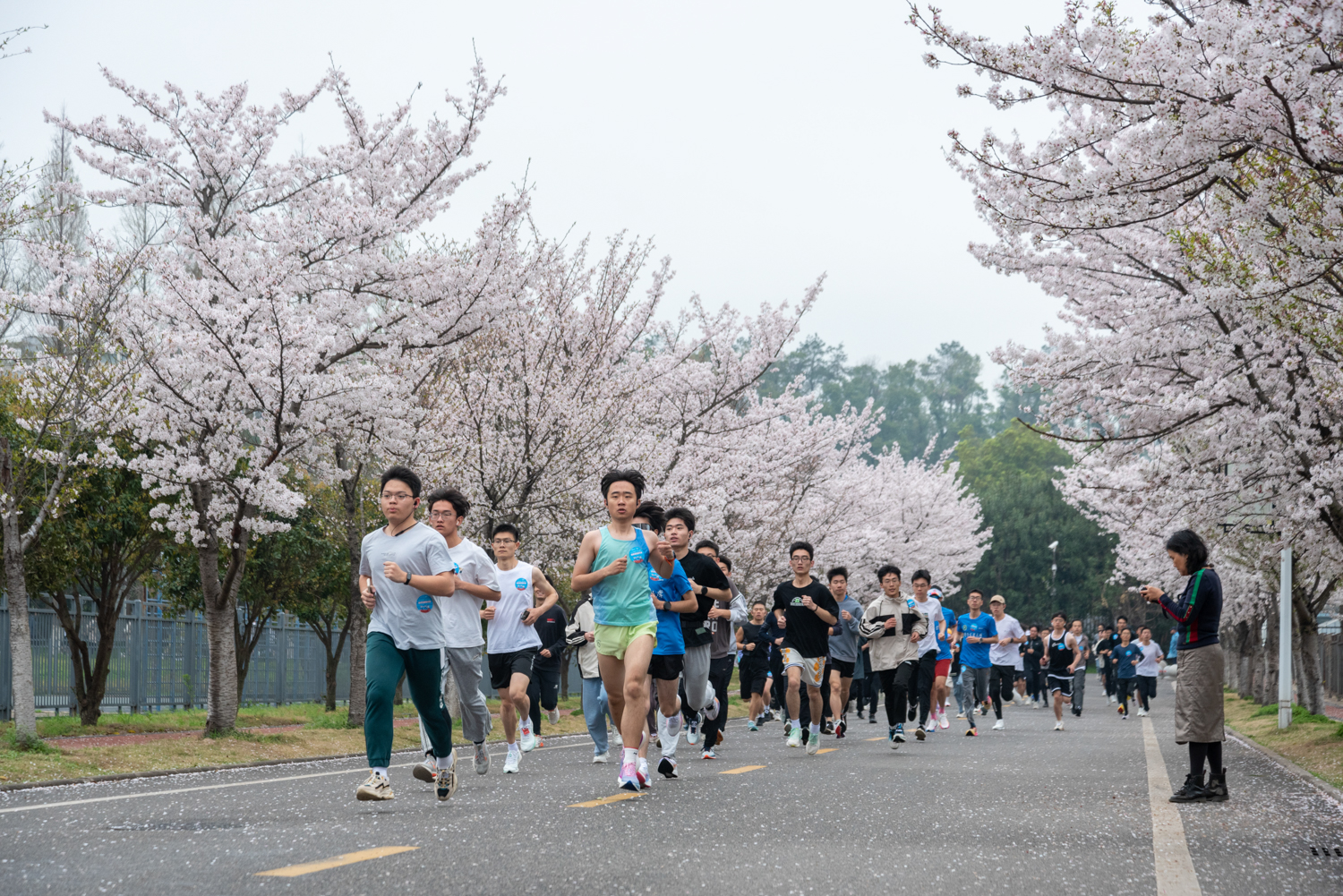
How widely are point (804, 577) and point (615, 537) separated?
444cm

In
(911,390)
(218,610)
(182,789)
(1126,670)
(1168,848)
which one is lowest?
(1126,670)

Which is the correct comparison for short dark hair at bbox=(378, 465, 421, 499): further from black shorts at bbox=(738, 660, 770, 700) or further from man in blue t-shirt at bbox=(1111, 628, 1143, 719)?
man in blue t-shirt at bbox=(1111, 628, 1143, 719)

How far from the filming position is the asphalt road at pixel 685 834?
Result: 18.0ft

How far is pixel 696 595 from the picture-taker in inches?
425

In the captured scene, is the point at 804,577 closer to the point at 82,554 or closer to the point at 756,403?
the point at 82,554

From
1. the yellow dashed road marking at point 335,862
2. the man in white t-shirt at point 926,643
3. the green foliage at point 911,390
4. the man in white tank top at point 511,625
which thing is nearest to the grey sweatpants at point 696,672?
the man in white tank top at point 511,625

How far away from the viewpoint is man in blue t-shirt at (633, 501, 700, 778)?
10.0m

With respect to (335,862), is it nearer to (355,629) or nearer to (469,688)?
(469,688)

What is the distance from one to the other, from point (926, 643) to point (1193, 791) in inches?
255

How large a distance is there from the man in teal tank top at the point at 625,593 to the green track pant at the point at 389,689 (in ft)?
3.73

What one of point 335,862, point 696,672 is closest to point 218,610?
point 696,672

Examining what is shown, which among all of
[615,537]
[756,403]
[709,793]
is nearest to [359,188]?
[615,537]

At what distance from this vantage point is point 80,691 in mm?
19547

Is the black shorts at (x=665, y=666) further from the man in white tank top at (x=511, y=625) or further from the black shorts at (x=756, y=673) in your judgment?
the black shorts at (x=756, y=673)
